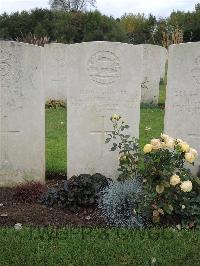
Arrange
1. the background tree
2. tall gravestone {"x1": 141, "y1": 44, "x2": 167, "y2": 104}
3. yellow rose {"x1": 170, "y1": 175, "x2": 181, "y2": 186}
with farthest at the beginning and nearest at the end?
the background tree
tall gravestone {"x1": 141, "y1": 44, "x2": 167, "y2": 104}
yellow rose {"x1": 170, "y1": 175, "x2": 181, "y2": 186}

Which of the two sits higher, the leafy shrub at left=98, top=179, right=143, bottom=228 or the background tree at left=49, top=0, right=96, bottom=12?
the background tree at left=49, top=0, right=96, bottom=12

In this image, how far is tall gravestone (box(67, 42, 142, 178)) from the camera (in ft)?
18.9

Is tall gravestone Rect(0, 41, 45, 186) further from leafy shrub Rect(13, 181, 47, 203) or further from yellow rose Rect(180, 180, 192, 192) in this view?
yellow rose Rect(180, 180, 192, 192)

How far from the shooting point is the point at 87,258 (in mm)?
3951

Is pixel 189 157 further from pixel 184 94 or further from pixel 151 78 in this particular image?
pixel 151 78

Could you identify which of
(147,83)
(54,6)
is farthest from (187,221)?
(54,6)

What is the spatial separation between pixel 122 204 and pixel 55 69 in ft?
29.5

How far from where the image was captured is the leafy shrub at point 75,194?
5.32m

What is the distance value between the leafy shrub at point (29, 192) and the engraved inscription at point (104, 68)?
1.50 metres

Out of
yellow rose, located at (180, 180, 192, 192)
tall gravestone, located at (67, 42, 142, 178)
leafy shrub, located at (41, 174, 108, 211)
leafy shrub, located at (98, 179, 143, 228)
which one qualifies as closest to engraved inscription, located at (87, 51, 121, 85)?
→ tall gravestone, located at (67, 42, 142, 178)

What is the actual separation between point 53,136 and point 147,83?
539 centimetres

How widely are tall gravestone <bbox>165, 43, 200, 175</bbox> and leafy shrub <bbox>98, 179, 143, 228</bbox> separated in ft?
3.93

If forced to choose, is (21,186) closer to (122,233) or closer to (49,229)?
(49,229)

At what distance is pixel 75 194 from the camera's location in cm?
534
